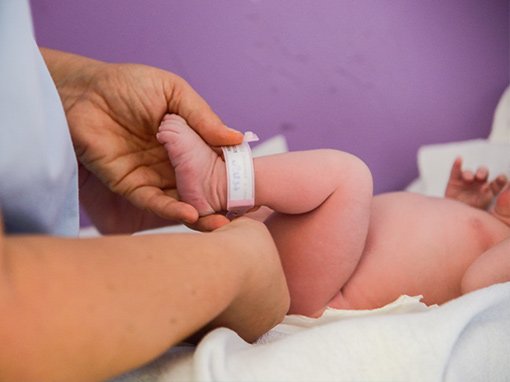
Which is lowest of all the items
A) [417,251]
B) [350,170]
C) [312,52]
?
[417,251]

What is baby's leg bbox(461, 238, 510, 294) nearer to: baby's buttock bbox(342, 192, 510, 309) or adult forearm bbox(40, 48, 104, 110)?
baby's buttock bbox(342, 192, 510, 309)

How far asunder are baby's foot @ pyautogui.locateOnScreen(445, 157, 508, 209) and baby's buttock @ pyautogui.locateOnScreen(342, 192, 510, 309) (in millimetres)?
158

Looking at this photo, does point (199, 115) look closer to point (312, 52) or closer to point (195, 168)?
point (195, 168)

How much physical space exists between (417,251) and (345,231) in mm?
144

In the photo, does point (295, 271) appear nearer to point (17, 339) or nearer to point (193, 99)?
point (193, 99)

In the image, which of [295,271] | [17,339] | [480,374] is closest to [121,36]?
[295,271]

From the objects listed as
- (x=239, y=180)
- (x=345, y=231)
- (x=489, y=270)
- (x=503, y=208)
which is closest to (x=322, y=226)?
(x=345, y=231)

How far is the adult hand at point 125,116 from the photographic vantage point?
29.8 inches

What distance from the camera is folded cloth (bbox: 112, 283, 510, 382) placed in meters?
0.50

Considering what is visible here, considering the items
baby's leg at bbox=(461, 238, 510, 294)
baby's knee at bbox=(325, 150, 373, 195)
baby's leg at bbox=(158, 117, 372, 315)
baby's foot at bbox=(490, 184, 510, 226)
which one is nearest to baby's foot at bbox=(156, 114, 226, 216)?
baby's leg at bbox=(158, 117, 372, 315)

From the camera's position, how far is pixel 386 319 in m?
0.56

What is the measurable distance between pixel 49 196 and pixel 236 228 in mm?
182

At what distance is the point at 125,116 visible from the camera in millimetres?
789

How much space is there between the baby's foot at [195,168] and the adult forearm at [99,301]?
207 millimetres
